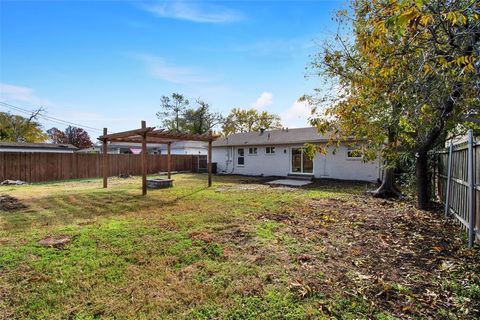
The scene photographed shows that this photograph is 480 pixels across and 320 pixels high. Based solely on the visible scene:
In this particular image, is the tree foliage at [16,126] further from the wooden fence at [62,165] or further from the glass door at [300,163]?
the glass door at [300,163]

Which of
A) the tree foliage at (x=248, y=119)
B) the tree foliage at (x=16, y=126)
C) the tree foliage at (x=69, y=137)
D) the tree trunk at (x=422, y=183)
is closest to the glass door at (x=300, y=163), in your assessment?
the tree trunk at (x=422, y=183)

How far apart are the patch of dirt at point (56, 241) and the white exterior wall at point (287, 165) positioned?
1105 cm

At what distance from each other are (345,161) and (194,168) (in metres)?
12.8

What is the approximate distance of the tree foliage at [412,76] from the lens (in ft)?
9.75

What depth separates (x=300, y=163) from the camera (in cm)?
1648

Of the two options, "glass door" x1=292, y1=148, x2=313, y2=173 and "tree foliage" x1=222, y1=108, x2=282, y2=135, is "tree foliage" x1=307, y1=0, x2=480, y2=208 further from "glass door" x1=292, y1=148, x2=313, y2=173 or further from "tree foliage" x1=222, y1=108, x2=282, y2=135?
"tree foliage" x1=222, y1=108, x2=282, y2=135

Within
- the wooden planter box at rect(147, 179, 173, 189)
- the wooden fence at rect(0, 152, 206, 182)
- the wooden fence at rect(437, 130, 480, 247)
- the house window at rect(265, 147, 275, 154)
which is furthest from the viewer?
the house window at rect(265, 147, 275, 154)

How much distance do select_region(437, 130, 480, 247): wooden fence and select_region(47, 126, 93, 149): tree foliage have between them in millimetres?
53246

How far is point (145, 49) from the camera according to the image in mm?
10039

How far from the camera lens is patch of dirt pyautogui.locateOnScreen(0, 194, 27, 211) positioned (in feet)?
22.9

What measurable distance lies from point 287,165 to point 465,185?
12267mm

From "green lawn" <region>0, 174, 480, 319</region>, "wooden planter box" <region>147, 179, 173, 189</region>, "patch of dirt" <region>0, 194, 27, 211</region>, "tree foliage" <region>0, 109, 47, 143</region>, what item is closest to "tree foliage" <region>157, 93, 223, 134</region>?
"tree foliage" <region>0, 109, 47, 143</region>

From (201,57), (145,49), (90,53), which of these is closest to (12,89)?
(90,53)

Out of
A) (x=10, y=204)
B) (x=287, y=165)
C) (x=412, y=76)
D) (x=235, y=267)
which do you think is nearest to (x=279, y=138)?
(x=287, y=165)
